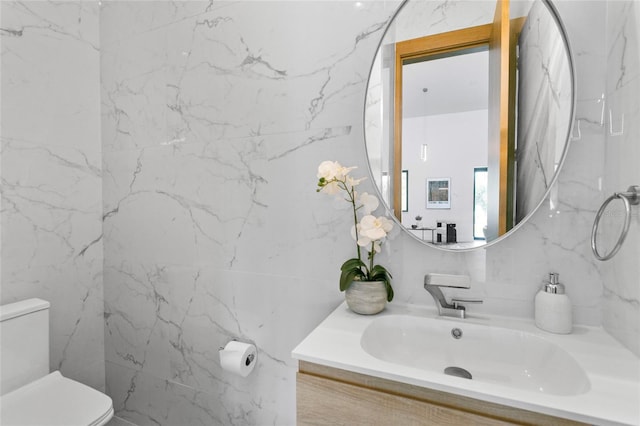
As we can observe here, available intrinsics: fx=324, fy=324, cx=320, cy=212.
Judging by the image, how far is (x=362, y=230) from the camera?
0.99 meters

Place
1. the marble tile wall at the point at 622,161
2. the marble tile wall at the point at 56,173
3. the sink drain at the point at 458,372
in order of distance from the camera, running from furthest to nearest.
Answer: the marble tile wall at the point at 56,173 → the sink drain at the point at 458,372 → the marble tile wall at the point at 622,161

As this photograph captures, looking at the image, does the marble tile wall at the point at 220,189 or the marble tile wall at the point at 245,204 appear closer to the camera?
the marble tile wall at the point at 245,204

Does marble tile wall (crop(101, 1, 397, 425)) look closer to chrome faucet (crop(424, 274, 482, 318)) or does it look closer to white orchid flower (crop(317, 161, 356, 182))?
white orchid flower (crop(317, 161, 356, 182))

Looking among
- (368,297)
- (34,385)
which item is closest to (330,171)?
(368,297)

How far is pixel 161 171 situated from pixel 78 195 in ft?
1.62

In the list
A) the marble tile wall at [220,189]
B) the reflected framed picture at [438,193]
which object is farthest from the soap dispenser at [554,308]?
the marble tile wall at [220,189]

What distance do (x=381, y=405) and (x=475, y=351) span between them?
37cm

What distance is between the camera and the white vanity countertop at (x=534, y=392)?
0.55 m

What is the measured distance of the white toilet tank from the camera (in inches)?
48.8

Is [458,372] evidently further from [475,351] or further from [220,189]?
[220,189]

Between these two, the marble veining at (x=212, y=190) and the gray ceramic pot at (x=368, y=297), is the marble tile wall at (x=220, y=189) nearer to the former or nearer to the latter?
the marble veining at (x=212, y=190)

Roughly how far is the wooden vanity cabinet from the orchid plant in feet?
1.02

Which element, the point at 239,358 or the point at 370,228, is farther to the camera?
the point at 239,358

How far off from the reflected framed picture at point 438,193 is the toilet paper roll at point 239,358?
87 centimetres
